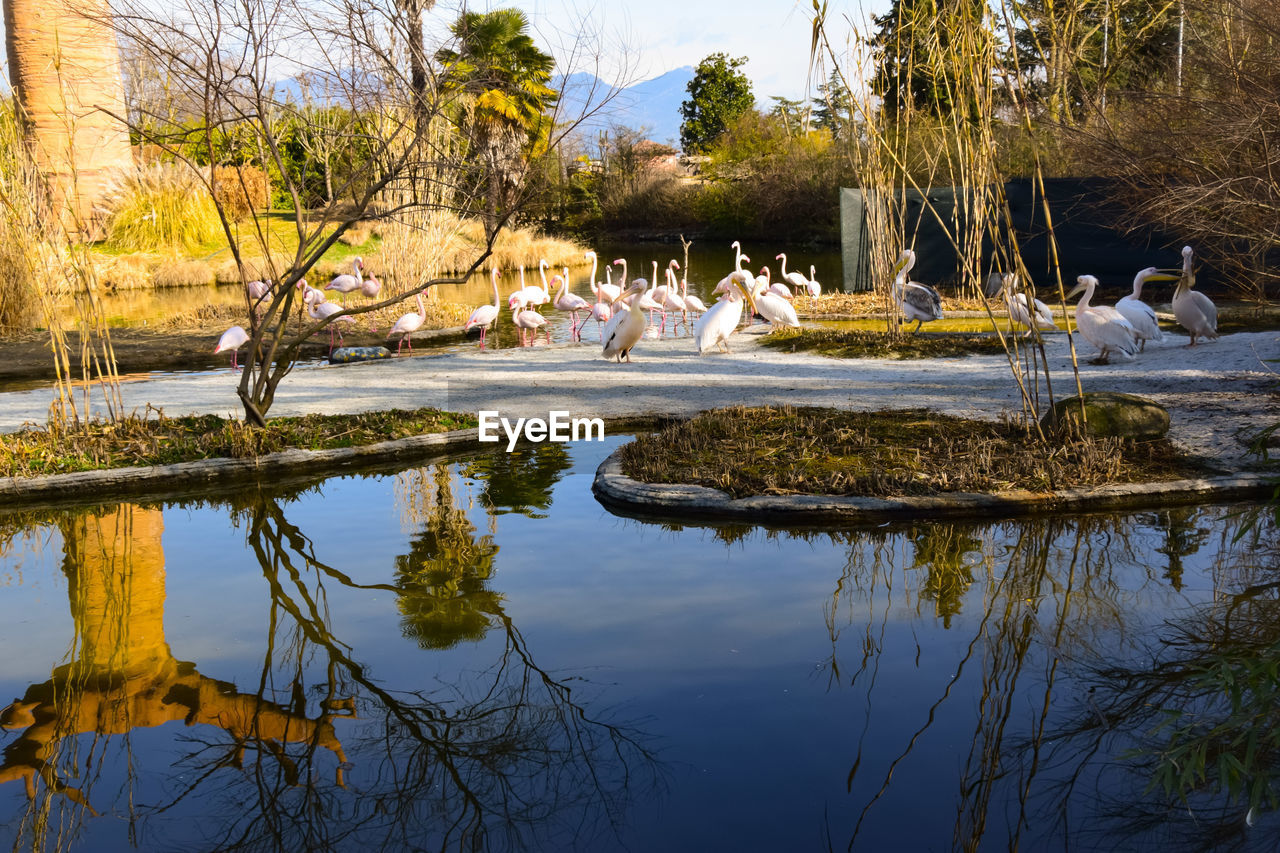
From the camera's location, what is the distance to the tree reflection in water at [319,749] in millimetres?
3289

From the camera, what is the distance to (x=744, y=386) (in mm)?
9859

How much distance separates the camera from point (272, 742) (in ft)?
12.5

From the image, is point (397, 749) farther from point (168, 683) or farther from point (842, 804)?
point (842, 804)

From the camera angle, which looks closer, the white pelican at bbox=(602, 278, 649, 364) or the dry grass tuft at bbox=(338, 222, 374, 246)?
the white pelican at bbox=(602, 278, 649, 364)

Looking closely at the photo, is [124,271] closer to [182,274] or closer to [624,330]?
[182,274]

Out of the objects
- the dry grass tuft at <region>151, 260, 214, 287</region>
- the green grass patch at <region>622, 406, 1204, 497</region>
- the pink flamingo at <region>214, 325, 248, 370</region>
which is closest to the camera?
the green grass patch at <region>622, 406, 1204, 497</region>

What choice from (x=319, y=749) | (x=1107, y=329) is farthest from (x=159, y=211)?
(x=319, y=749)

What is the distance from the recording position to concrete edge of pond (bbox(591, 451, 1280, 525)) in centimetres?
595

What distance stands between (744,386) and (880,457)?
10.7 ft

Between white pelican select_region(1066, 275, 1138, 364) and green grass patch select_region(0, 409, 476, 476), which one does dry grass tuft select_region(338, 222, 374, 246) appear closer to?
green grass patch select_region(0, 409, 476, 476)

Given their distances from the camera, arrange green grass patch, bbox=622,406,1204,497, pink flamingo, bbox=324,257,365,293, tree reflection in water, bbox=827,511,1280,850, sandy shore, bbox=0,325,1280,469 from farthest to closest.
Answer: pink flamingo, bbox=324,257,365,293 < sandy shore, bbox=0,325,1280,469 < green grass patch, bbox=622,406,1204,497 < tree reflection in water, bbox=827,511,1280,850

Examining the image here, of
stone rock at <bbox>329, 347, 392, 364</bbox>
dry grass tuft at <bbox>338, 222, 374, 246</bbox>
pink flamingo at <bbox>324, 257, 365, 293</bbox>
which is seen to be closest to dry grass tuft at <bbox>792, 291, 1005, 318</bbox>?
stone rock at <bbox>329, 347, 392, 364</bbox>

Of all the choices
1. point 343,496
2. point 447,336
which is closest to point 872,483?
point 343,496

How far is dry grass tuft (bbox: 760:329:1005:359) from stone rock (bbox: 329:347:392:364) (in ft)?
14.5
